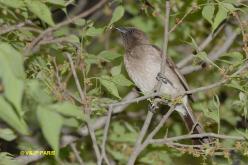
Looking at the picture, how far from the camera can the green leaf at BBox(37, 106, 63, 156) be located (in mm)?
2145

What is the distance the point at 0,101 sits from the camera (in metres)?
2.31

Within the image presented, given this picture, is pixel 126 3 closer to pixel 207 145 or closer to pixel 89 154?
pixel 89 154

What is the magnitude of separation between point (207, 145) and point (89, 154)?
296 centimetres

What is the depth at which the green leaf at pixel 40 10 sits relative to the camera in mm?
2887

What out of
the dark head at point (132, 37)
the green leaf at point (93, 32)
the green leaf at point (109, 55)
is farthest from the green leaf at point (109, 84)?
the dark head at point (132, 37)

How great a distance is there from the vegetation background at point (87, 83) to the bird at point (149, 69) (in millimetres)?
308

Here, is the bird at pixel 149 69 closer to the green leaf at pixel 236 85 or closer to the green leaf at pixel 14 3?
the green leaf at pixel 236 85

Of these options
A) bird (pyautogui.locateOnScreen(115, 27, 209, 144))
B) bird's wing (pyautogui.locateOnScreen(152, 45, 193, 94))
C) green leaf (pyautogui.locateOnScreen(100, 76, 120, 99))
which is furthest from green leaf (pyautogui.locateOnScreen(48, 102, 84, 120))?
bird's wing (pyautogui.locateOnScreen(152, 45, 193, 94))

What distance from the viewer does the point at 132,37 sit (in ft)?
20.0

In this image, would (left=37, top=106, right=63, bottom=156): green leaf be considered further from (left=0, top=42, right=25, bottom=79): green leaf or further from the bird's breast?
the bird's breast

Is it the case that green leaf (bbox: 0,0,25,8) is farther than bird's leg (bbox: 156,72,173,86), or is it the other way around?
bird's leg (bbox: 156,72,173,86)

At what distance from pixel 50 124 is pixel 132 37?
157 inches

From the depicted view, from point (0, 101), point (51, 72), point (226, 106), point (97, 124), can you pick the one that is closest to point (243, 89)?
point (51, 72)

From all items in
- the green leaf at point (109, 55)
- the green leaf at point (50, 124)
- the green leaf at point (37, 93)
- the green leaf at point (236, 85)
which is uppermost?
the green leaf at point (109, 55)
